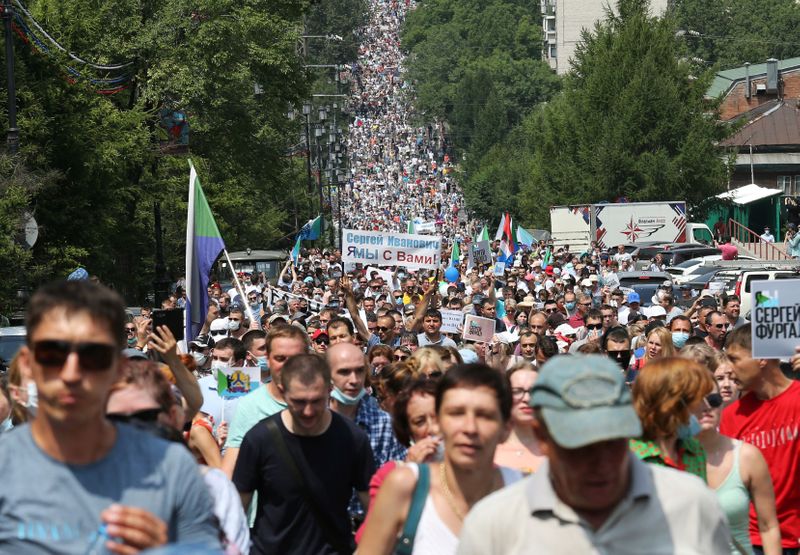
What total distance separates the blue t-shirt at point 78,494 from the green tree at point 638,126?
5794cm

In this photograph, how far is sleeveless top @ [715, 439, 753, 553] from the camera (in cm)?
562

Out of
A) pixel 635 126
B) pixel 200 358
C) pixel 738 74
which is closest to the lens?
pixel 200 358

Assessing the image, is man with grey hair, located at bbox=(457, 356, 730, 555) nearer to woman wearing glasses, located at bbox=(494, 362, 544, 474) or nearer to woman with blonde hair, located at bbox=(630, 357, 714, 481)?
woman with blonde hair, located at bbox=(630, 357, 714, 481)

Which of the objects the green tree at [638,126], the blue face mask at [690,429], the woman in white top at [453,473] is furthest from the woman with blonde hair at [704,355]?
the green tree at [638,126]

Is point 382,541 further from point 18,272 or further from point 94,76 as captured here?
point 94,76

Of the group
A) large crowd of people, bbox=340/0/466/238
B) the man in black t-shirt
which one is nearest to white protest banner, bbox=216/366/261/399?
the man in black t-shirt

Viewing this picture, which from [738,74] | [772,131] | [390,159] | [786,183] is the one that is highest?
[738,74]

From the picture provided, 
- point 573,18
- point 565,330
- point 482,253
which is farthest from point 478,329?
point 573,18

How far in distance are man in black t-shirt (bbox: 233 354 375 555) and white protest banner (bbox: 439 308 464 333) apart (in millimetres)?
11286

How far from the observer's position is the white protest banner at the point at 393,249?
76.0 ft

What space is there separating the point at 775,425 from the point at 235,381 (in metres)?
4.04

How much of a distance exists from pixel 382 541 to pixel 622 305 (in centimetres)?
1749

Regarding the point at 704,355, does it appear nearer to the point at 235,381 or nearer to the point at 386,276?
the point at 235,381

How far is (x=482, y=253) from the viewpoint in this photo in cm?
4150
